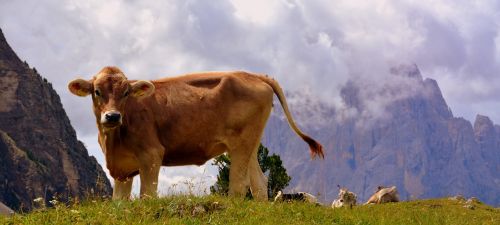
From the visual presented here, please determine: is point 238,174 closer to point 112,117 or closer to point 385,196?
point 112,117

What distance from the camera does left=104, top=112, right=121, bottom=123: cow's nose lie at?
12.2 meters

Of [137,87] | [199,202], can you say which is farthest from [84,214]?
[137,87]

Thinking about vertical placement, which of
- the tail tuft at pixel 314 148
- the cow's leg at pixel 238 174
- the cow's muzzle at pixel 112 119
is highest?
the tail tuft at pixel 314 148

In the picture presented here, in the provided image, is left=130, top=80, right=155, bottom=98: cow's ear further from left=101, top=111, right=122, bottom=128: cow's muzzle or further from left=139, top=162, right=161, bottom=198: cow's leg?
left=139, top=162, right=161, bottom=198: cow's leg

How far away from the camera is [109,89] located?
12.9 meters

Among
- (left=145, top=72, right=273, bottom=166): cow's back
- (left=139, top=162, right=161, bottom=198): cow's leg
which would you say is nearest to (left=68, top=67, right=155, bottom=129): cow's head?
(left=145, top=72, right=273, bottom=166): cow's back

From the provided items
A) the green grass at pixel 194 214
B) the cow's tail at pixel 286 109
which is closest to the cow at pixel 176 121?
the cow's tail at pixel 286 109

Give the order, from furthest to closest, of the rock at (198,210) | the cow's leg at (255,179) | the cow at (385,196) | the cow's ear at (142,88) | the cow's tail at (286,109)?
1. the cow at (385,196)
2. the cow's tail at (286,109)
3. the cow's leg at (255,179)
4. the cow's ear at (142,88)
5. the rock at (198,210)

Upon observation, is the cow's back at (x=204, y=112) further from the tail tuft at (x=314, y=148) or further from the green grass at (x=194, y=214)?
the tail tuft at (x=314, y=148)

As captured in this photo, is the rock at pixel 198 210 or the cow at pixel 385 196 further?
the cow at pixel 385 196

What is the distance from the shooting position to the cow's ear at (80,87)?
519 inches

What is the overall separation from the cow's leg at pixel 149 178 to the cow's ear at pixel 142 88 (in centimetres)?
132

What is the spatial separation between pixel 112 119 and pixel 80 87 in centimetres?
145

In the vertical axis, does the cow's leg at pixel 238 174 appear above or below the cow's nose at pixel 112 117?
below
